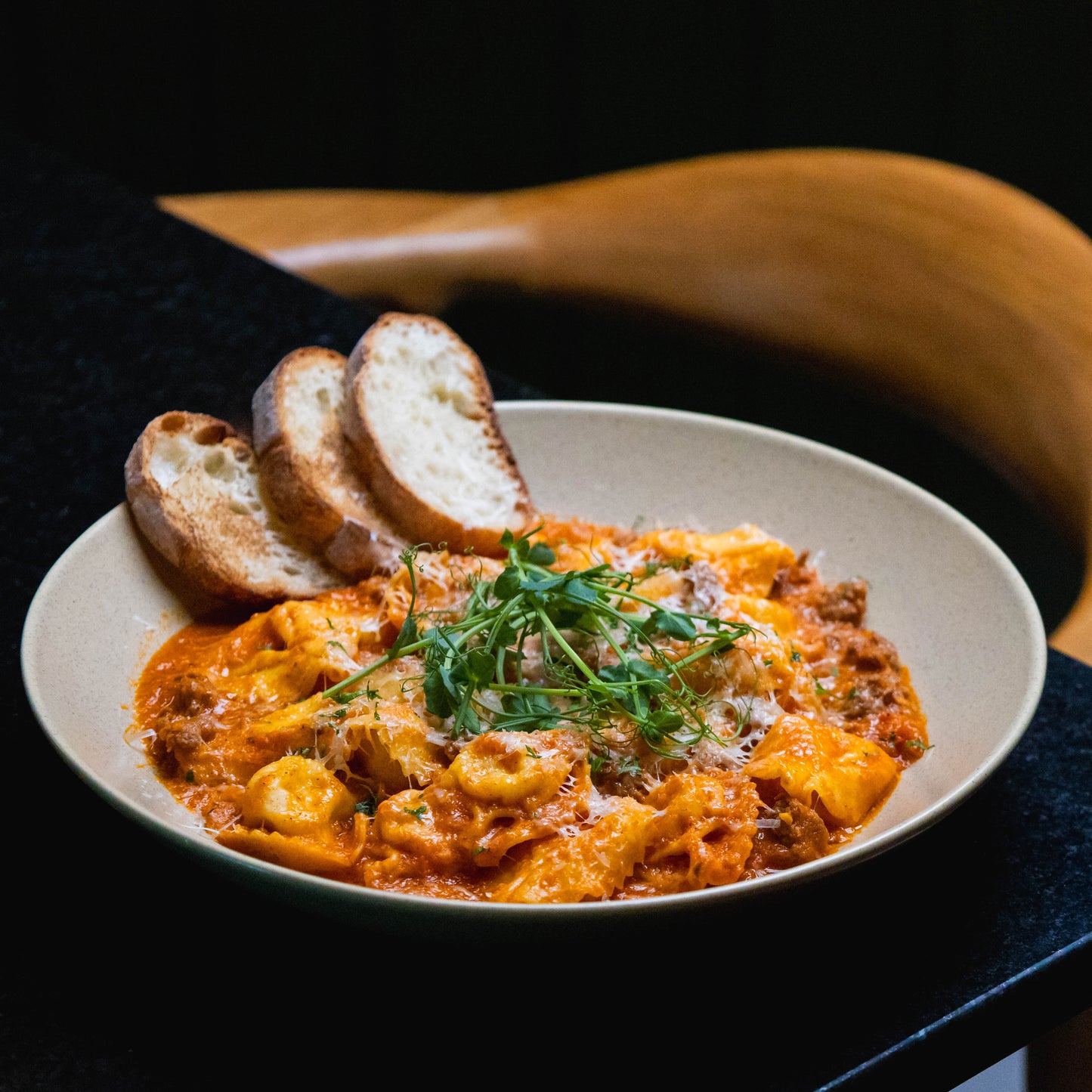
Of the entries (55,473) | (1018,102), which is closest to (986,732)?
(55,473)

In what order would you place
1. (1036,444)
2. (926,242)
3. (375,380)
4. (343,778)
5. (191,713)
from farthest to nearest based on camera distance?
(926,242) → (1036,444) → (375,380) → (191,713) → (343,778)

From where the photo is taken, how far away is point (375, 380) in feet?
8.34

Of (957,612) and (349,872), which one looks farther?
(957,612)

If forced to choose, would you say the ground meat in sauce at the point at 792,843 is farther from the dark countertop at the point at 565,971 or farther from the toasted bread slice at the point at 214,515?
the toasted bread slice at the point at 214,515

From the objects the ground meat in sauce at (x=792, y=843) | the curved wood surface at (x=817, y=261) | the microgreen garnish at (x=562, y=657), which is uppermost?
the microgreen garnish at (x=562, y=657)

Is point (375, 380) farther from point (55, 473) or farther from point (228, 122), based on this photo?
point (228, 122)

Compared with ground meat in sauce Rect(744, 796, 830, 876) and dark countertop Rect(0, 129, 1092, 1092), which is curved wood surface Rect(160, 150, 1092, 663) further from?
ground meat in sauce Rect(744, 796, 830, 876)

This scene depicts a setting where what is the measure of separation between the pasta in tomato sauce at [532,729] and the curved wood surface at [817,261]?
1.56 m

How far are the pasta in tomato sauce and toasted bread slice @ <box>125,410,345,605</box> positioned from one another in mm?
122

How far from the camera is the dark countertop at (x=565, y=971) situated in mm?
1381

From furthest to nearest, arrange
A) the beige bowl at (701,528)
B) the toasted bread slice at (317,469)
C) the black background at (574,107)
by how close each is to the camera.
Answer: the black background at (574,107) < the toasted bread slice at (317,469) < the beige bowl at (701,528)

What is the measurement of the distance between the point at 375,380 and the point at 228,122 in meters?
4.31

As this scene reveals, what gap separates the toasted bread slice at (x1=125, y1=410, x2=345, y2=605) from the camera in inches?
83.8

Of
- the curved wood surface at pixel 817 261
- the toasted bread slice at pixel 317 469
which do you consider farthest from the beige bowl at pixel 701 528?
the curved wood surface at pixel 817 261
